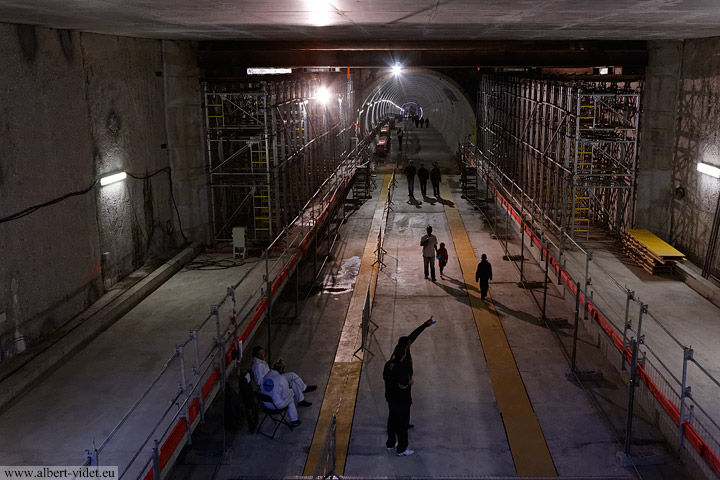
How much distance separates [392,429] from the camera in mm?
8609

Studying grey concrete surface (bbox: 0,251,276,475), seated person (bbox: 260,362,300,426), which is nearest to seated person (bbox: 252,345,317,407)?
seated person (bbox: 260,362,300,426)

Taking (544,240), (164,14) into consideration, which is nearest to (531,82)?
(544,240)

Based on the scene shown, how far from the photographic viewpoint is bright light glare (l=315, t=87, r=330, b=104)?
2458cm

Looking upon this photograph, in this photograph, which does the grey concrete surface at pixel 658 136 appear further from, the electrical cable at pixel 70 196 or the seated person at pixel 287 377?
the electrical cable at pixel 70 196

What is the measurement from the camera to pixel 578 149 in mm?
17703

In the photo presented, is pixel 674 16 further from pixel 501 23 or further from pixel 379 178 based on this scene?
pixel 379 178

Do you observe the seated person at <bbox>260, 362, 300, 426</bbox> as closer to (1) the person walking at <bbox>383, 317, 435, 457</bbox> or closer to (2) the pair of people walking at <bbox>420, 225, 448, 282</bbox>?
(1) the person walking at <bbox>383, 317, 435, 457</bbox>

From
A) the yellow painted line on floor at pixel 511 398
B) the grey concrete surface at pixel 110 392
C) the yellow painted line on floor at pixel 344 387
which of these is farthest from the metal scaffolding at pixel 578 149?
the grey concrete surface at pixel 110 392

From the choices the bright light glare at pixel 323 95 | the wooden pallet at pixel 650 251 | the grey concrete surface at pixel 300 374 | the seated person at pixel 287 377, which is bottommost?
the grey concrete surface at pixel 300 374

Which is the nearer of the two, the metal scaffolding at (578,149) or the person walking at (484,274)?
the person walking at (484,274)

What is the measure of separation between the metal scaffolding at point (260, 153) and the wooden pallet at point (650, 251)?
792 centimetres

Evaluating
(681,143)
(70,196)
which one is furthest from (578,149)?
(70,196)

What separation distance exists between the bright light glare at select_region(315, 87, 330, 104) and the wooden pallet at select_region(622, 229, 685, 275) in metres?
12.6

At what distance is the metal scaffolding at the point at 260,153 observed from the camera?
645 inches
